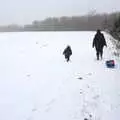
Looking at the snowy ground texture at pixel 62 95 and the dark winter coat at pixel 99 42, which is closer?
the snowy ground texture at pixel 62 95

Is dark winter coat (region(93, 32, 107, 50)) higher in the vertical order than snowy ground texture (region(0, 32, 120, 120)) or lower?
higher

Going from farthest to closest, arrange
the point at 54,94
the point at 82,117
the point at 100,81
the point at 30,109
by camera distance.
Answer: the point at 100,81 < the point at 54,94 < the point at 30,109 < the point at 82,117

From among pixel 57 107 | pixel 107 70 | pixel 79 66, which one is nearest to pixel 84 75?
pixel 107 70

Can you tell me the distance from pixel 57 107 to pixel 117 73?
179 inches

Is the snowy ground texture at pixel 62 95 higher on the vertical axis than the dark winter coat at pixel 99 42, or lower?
lower

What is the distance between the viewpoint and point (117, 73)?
37.6 feet

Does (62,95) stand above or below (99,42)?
below

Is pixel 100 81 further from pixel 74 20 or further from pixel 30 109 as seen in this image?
pixel 74 20

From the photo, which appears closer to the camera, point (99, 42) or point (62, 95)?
point (62, 95)

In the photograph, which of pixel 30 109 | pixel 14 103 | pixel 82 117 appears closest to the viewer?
pixel 82 117

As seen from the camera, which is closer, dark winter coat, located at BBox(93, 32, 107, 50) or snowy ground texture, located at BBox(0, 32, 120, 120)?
snowy ground texture, located at BBox(0, 32, 120, 120)

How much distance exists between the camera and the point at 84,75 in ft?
37.6

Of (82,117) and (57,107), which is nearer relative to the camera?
(82,117)

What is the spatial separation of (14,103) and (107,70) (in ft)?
16.9
